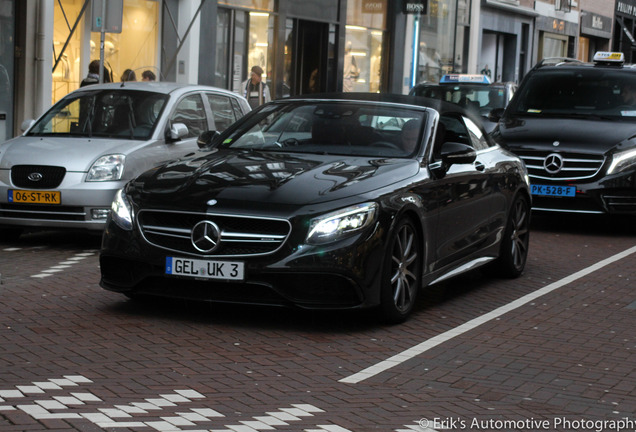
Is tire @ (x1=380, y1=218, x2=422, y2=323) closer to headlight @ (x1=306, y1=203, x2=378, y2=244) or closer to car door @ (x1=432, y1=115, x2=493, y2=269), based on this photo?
headlight @ (x1=306, y1=203, x2=378, y2=244)

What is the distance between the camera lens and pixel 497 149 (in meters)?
10.3

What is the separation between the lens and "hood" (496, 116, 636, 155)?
1409 cm

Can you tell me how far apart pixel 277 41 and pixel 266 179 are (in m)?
20.8

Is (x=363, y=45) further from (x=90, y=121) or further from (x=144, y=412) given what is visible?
(x=144, y=412)

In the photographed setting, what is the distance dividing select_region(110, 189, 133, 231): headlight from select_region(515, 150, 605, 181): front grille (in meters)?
7.44

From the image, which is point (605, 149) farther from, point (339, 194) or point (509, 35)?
point (509, 35)

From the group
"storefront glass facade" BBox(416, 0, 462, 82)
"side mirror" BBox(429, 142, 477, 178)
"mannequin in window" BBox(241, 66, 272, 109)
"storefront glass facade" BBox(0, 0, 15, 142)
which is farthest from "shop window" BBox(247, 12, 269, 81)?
"side mirror" BBox(429, 142, 477, 178)

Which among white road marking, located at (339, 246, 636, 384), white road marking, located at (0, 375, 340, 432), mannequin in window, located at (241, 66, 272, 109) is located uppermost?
mannequin in window, located at (241, 66, 272, 109)

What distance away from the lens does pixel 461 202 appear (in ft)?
29.0

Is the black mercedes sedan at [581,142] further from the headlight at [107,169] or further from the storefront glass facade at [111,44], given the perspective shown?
the storefront glass facade at [111,44]

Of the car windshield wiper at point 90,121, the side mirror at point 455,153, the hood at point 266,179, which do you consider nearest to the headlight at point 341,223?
the hood at point 266,179

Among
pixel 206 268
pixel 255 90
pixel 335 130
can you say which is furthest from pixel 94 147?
pixel 255 90

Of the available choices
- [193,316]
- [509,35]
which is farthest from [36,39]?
[509,35]

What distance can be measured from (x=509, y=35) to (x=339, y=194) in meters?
36.9
